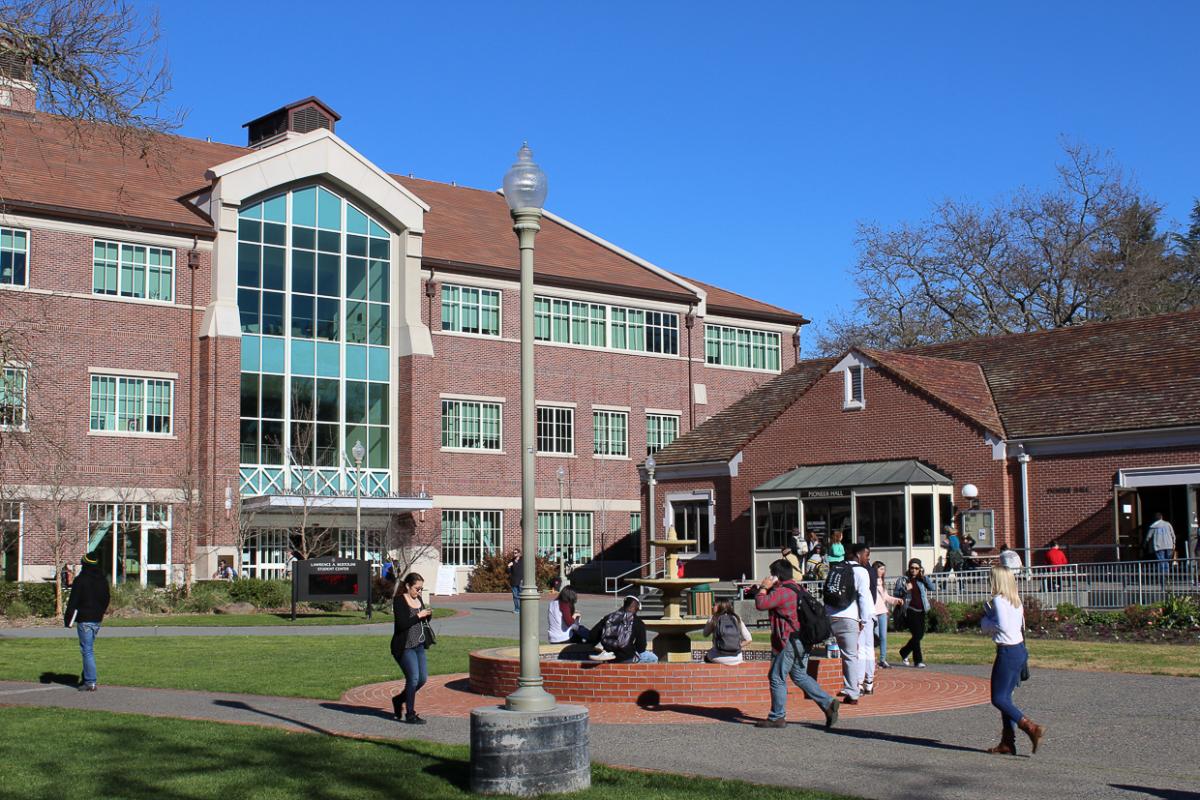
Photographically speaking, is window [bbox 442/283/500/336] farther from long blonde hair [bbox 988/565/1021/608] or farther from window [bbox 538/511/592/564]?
long blonde hair [bbox 988/565/1021/608]

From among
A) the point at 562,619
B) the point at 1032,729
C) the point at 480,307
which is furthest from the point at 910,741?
the point at 480,307

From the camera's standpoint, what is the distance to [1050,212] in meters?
55.4

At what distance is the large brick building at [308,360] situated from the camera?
125ft

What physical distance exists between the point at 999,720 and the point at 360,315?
110 feet

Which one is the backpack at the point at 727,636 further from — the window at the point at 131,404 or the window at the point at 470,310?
the window at the point at 470,310

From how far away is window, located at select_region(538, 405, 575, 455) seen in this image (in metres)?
47.2

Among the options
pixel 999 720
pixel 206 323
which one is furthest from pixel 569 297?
pixel 999 720

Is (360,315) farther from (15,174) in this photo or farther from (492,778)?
(492,778)

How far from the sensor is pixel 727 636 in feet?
51.2

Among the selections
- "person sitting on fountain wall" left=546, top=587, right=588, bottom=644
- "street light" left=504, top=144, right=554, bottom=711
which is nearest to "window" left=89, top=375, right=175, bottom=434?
"person sitting on fountain wall" left=546, top=587, right=588, bottom=644

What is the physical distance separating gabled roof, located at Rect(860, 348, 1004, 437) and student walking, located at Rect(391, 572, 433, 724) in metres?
20.9

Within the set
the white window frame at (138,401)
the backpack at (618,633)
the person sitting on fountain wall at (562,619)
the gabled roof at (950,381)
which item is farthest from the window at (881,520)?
the white window frame at (138,401)

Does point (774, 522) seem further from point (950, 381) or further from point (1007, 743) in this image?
point (1007, 743)

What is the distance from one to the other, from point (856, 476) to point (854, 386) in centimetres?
258
